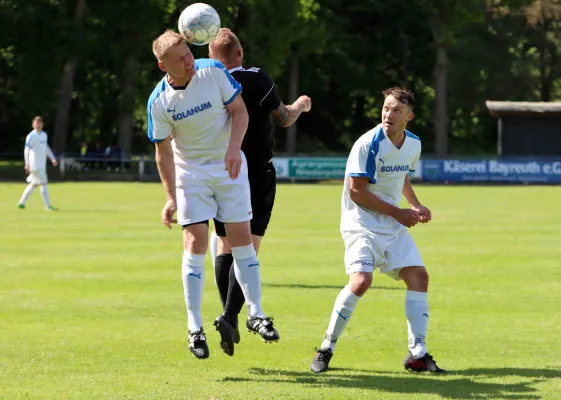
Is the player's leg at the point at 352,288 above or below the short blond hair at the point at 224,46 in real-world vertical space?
below

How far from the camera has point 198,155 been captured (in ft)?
25.8

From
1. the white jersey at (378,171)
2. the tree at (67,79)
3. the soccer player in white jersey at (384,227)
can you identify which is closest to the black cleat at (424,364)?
the soccer player in white jersey at (384,227)

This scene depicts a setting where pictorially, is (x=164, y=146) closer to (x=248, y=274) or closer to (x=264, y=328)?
(x=248, y=274)

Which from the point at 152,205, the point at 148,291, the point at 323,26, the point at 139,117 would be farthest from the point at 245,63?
the point at 148,291

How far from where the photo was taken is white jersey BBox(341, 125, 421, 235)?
777 centimetres

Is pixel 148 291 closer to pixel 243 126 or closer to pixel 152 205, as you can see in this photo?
pixel 243 126

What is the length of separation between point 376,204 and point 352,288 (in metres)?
0.57

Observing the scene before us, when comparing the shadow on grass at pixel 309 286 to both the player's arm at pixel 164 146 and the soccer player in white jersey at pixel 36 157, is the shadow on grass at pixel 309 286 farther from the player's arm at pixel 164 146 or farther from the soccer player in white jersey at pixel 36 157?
the soccer player in white jersey at pixel 36 157

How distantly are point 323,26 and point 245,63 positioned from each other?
236 inches

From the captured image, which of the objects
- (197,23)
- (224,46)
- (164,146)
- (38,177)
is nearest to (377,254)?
(164,146)

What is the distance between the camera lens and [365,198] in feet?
25.5

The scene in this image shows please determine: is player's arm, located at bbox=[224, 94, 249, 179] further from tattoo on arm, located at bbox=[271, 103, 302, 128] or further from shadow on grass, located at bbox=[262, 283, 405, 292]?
shadow on grass, located at bbox=[262, 283, 405, 292]

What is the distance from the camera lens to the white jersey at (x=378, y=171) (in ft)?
25.5

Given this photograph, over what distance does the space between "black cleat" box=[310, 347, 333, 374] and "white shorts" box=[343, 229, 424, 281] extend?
1.79 feet
